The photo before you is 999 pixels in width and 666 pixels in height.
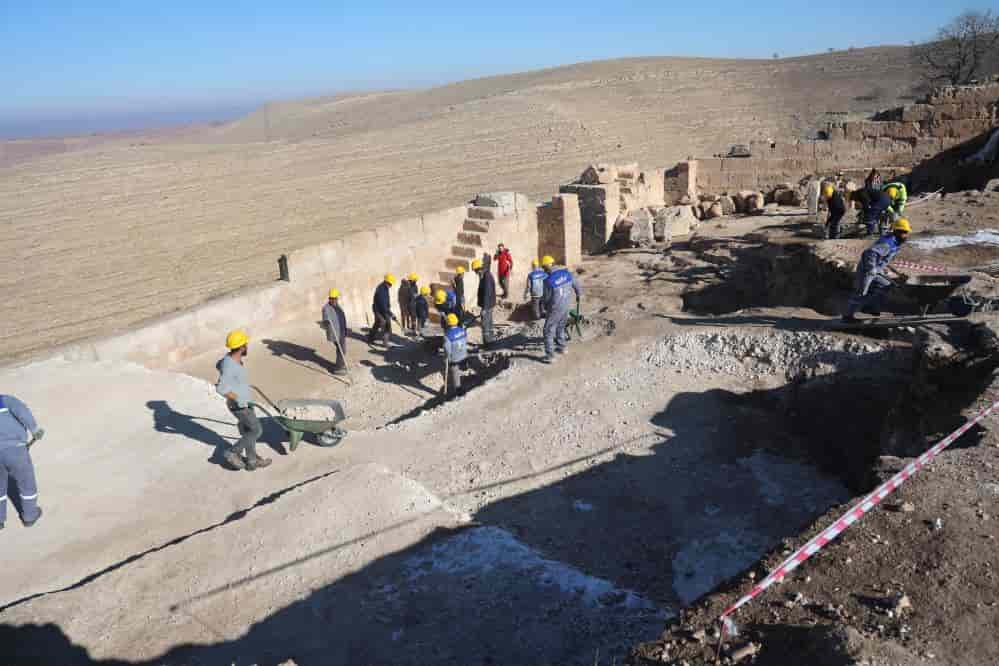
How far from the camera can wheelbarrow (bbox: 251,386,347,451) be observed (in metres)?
8.36

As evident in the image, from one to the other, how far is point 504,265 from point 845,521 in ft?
35.4

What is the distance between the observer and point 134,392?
984cm

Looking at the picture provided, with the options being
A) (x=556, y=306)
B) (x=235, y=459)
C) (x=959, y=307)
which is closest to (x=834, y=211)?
(x=959, y=307)

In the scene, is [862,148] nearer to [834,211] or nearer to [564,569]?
[834,211]

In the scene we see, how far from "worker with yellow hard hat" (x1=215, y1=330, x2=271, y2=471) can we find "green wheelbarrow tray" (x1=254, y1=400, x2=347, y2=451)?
22 cm

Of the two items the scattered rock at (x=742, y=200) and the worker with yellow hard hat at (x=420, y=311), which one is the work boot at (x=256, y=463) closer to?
the worker with yellow hard hat at (x=420, y=311)

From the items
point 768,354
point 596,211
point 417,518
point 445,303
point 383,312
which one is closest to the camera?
point 417,518

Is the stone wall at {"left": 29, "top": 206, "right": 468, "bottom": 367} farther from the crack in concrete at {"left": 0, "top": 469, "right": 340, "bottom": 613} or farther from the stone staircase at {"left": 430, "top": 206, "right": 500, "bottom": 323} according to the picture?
the crack in concrete at {"left": 0, "top": 469, "right": 340, "bottom": 613}

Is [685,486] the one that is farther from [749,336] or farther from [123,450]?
[123,450]

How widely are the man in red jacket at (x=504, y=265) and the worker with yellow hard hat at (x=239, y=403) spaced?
7.52 m

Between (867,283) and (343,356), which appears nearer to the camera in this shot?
(867,283)

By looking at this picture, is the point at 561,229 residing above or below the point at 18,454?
above

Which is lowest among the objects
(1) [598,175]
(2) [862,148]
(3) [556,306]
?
(3) [556,306]

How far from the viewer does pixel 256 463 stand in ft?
27.1
